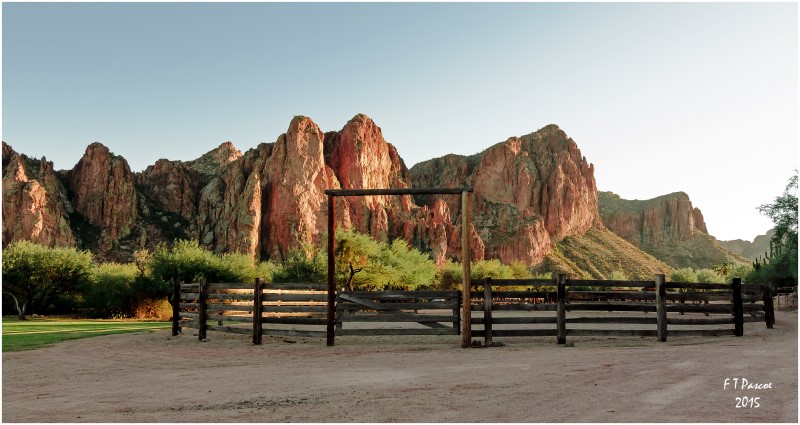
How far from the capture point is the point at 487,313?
13.7 meters

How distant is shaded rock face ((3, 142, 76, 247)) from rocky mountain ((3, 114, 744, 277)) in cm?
26

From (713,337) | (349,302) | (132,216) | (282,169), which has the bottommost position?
(713,337)

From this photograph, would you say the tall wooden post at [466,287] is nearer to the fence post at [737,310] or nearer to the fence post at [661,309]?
the fence post at [661,309]

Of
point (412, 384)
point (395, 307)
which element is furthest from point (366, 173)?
point (412, 384)

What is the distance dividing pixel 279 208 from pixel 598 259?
252 feet

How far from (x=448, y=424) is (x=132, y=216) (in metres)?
136

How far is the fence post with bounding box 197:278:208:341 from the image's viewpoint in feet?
52.2

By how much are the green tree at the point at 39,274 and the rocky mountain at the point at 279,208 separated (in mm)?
71841

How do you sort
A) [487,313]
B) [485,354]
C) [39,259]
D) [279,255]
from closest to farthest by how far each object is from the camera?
1. [485,354]
2. [487,313]
3. [39,259]
4. [279,255]

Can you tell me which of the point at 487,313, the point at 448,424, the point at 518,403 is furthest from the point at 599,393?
the point at 487,313

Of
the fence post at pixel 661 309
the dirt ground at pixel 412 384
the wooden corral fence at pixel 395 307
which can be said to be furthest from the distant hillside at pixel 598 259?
the dirt ground at pixel 412 384

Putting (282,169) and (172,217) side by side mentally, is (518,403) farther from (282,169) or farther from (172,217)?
(172,217)

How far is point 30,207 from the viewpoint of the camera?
4392 inches

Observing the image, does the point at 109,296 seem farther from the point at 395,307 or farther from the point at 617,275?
the point at 617,275
